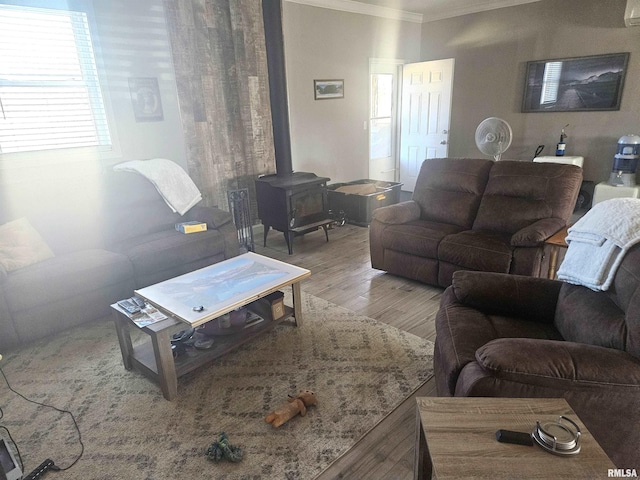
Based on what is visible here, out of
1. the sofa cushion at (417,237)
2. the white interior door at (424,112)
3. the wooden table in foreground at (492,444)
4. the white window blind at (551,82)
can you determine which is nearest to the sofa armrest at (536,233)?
the sofa cushion at (417,237)

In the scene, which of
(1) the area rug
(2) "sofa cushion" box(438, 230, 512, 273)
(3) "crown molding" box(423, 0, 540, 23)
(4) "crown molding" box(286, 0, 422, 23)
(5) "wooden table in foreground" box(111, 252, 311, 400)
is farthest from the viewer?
(3) "crown molding" box(423, 0, 540, 23)

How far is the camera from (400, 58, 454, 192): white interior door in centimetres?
587

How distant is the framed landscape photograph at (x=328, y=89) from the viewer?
4996mm

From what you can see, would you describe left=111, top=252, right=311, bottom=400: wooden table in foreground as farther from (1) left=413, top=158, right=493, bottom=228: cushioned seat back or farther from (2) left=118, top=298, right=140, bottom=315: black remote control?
(1) left=413, top=158, right=493, bottom=228: cushioned seat back

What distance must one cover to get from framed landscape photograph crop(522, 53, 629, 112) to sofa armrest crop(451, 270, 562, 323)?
4.14m

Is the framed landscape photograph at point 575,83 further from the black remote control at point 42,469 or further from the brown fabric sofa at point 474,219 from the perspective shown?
the black remote control at point 42,469

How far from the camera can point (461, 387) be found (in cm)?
142

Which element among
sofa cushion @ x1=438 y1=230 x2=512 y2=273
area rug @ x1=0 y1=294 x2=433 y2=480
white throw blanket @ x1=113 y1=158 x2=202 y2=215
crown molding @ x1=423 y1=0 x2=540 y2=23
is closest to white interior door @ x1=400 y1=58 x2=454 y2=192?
crown molding @ x1=423 y1=0 x2=540 y2=23

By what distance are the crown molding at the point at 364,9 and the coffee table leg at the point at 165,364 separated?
412 centimetres

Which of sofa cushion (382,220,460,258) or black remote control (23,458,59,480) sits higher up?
sofa cushion (382,220,460,258)

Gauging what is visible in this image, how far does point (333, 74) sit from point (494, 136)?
222 cm

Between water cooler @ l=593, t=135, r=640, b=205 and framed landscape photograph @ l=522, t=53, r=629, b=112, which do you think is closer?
water cooler @ l=593, t=135, r=640, b=205

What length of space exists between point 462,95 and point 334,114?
2101 millimetres

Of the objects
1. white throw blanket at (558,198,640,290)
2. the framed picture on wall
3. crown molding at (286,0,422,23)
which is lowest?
white throw blanket at (558,198,640,290)
